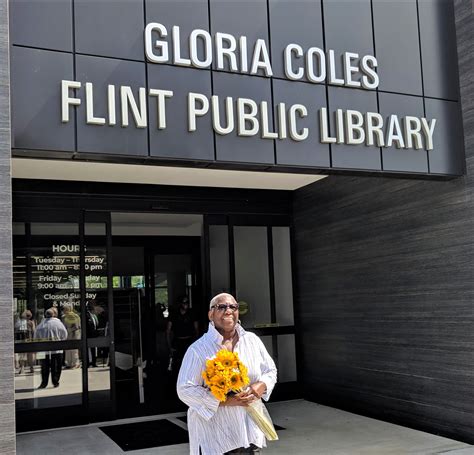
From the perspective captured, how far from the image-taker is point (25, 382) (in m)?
7.38

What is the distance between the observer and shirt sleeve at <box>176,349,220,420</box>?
3492 millimetres

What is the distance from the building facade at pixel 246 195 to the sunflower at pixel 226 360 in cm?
164

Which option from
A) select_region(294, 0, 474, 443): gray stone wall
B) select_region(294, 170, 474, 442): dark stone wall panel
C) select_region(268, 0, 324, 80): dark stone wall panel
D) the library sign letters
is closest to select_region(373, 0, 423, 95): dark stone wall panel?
the library sign letters

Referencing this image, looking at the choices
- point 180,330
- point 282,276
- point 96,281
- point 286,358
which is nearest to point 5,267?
point 96,281

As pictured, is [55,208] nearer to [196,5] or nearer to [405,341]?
[196,5]

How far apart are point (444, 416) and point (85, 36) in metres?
5.28

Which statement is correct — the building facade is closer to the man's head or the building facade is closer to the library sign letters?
the library sign letters

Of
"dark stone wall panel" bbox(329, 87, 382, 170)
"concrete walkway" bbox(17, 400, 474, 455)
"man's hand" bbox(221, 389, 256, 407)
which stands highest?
"dark stone wall panel" bbox(329, 87, 382, 170)

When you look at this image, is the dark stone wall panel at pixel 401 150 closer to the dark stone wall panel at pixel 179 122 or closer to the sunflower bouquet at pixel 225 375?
the dark stone wall panel at pixel 179 122

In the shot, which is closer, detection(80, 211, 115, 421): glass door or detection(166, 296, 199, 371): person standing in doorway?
detection(80, 211, 115, 421): glass door

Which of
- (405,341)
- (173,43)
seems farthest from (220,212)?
(173,43)

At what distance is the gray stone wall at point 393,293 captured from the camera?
6.53 meters

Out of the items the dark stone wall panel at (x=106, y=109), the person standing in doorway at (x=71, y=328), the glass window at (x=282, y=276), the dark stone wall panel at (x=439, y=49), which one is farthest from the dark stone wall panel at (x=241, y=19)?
the glass window at (x=282, y=276)

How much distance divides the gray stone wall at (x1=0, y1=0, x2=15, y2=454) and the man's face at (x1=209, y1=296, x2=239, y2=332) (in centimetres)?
154
